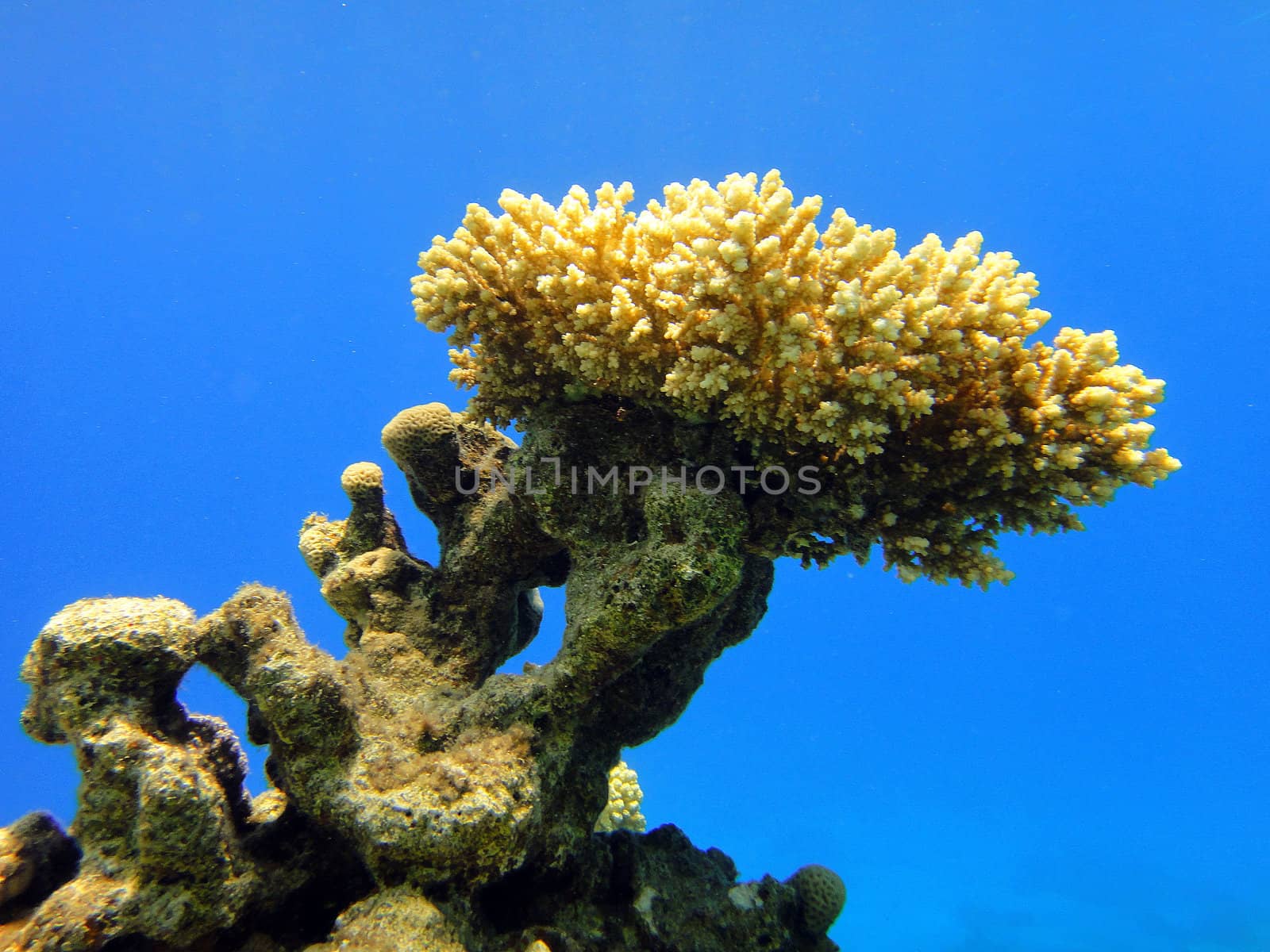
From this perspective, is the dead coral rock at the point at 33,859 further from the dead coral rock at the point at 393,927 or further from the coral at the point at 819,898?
the coral at the point at 819,898

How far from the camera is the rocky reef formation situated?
3484 millimetres

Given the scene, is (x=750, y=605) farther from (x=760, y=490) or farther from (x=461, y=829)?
(x=461, y=829)

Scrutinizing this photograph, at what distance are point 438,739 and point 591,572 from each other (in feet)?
4.55

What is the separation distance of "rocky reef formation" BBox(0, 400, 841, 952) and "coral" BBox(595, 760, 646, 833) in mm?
2896

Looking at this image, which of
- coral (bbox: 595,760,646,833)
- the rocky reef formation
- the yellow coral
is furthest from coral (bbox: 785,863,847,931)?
coral (bbox: 595,760,646,833)

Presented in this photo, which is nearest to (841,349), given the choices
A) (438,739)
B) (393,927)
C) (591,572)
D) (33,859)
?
(591,572)

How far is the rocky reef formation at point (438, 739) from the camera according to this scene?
11.4 ft

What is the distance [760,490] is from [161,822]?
3.71 metres

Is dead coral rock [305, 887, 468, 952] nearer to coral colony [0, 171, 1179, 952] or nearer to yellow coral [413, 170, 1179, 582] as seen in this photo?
coral colony [0, 171, 1179, 952]

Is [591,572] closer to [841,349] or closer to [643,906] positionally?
[841,349]

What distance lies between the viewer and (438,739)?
4102 mm

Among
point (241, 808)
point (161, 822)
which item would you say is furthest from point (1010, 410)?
point (241, 808)

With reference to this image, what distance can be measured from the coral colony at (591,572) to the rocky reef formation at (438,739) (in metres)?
0.02

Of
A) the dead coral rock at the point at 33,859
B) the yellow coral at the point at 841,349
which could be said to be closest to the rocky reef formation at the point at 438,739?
the dead coral rock at the point at 33,859
